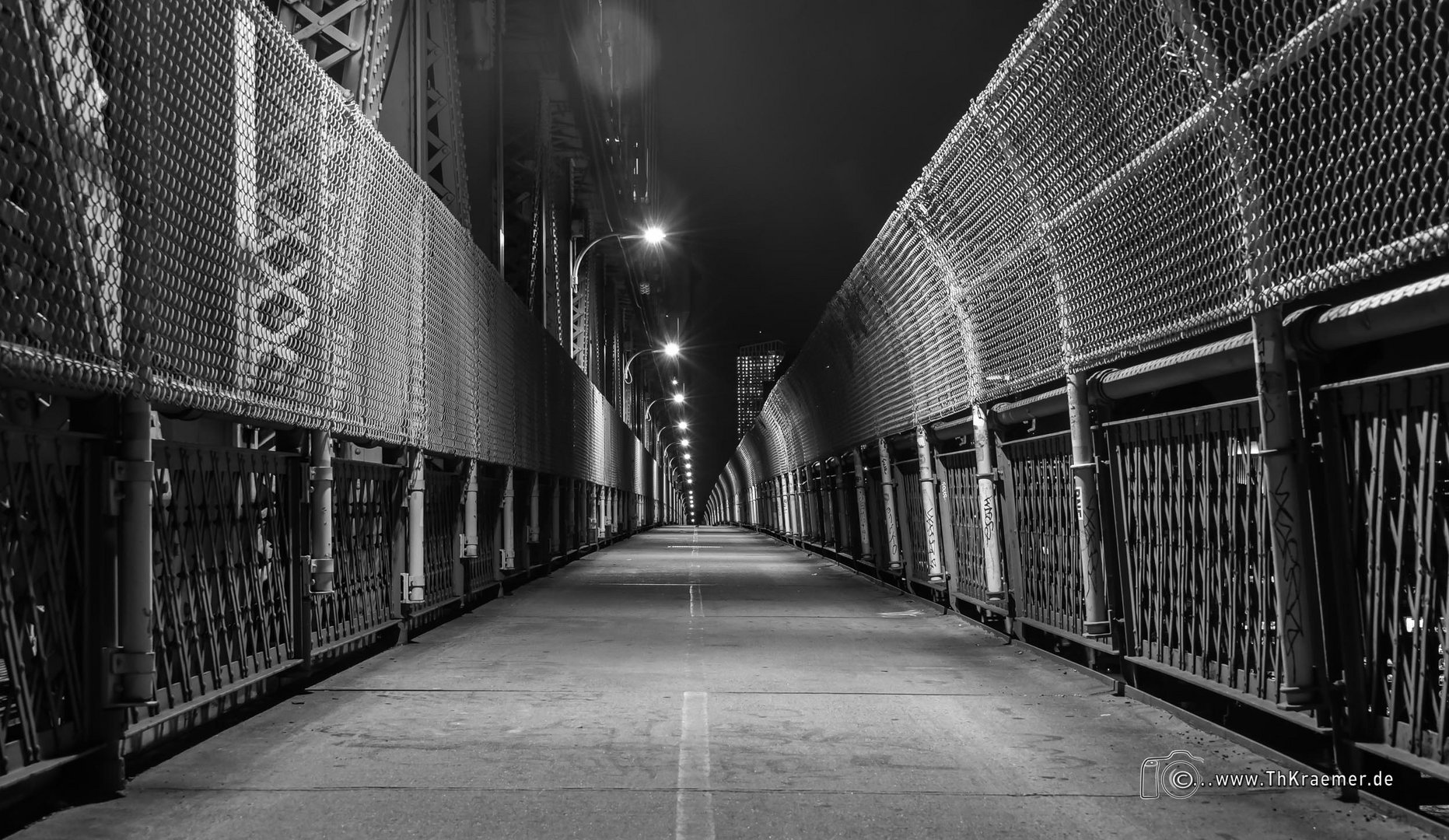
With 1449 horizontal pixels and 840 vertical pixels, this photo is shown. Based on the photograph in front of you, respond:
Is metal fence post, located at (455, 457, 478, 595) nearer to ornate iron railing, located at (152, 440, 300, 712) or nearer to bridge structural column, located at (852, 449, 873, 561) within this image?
ornate iron railing, located at (152, 440, 300, 712)

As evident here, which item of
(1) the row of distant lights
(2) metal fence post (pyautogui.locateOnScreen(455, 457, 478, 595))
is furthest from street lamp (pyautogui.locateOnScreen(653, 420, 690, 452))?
(2) metal fence post (pyautogui.locateOnScreen(455, 457, 478, 595))

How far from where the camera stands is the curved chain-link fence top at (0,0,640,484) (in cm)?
418

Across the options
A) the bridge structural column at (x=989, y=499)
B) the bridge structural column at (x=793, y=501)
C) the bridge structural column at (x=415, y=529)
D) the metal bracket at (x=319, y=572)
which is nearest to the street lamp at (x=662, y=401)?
the bridge structural column at (x=793, y=501)

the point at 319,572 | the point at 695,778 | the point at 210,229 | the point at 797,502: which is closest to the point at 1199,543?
the point at 695,778

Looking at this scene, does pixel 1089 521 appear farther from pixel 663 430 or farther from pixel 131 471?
pixel 663 430

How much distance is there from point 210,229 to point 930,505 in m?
7.43

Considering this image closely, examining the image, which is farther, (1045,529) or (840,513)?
(840,513)

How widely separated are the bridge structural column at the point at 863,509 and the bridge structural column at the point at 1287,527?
11.5 metres

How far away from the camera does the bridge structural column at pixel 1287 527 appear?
445 centimetres

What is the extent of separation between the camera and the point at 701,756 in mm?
5152

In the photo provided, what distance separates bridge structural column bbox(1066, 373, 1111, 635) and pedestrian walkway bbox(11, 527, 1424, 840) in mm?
446

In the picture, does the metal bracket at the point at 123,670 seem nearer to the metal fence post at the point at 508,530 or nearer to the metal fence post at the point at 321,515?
the metal fence post at the point at 321,515

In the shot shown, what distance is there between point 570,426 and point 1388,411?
1880 centimetres

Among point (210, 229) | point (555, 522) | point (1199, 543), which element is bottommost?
point (1199, 543)
